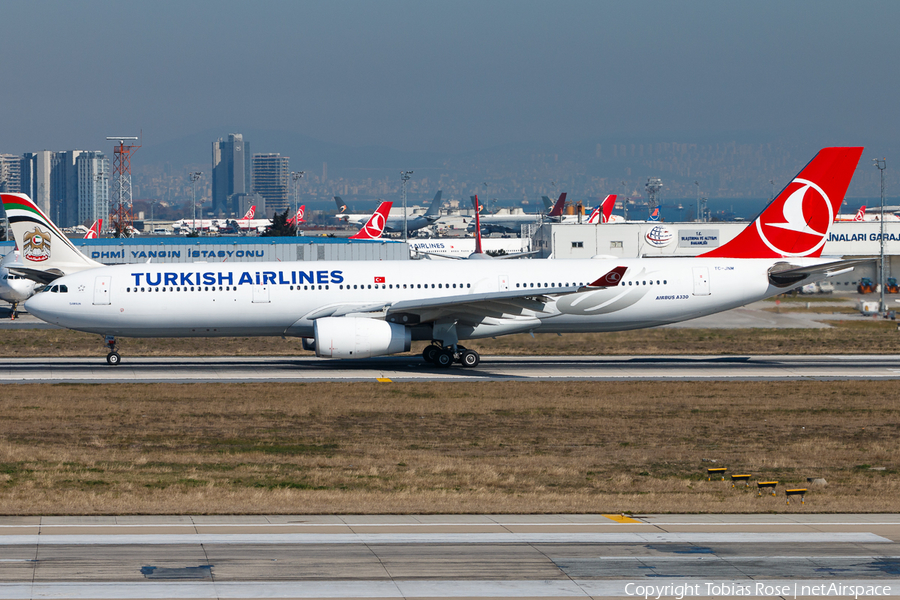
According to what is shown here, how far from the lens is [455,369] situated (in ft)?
121

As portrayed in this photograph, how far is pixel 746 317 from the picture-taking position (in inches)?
2317

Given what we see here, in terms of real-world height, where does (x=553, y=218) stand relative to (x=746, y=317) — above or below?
above

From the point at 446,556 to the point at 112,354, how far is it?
28.8 meters

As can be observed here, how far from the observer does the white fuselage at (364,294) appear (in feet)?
119

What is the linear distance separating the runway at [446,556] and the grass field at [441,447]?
1198 mm

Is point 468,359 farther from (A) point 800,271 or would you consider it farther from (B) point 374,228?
(B) point 374,228

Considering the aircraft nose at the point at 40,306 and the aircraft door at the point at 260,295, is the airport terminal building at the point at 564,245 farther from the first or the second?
the aircraft door at the point at 260,295

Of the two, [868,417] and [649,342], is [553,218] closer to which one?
[649,342]

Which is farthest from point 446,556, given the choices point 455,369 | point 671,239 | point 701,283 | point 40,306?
point 671,239

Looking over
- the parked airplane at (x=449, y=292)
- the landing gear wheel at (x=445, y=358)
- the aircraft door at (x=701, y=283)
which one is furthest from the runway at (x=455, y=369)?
the aircraft door at (x=701, y=283)

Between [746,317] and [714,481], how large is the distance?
1622 inches

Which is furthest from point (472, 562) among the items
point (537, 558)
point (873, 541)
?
point (873, 541)

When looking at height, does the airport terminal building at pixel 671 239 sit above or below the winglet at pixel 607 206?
below

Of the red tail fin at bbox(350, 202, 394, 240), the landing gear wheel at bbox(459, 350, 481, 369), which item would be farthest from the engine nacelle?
the red tail fin at bbox(350, 202, 394, 240)
